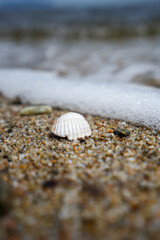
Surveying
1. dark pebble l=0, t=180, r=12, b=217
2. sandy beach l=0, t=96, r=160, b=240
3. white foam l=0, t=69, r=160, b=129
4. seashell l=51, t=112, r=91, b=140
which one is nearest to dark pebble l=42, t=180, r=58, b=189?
sandy beach l=0, t=96, r=160, b=240

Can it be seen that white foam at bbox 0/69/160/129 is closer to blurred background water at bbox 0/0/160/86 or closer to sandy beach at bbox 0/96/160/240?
sandy beach at bbox 0/96/160/240

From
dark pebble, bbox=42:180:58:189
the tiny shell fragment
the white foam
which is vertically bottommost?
dark pebble, bbox=42:180:58:189

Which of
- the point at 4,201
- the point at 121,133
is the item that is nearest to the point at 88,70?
the point at 121,133

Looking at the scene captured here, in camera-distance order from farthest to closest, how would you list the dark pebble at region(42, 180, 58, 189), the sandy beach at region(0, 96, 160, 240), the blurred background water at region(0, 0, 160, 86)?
the blurred background water at region(0, 0, 160, 86)
the dark pebble at region(42, 180, 58, 189)
the sandy beach at region(0, 96, 160, 240)

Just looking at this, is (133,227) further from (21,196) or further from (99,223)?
(21,196)

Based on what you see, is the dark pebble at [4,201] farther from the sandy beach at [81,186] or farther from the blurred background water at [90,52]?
the blurred background water at [90,52]

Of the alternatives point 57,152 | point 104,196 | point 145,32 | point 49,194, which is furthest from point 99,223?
point 145,32

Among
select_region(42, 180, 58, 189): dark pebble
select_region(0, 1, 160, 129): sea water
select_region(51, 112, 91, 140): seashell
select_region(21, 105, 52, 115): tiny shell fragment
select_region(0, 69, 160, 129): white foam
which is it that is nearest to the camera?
select_region(42, 180, 58, 189): dark pebble
